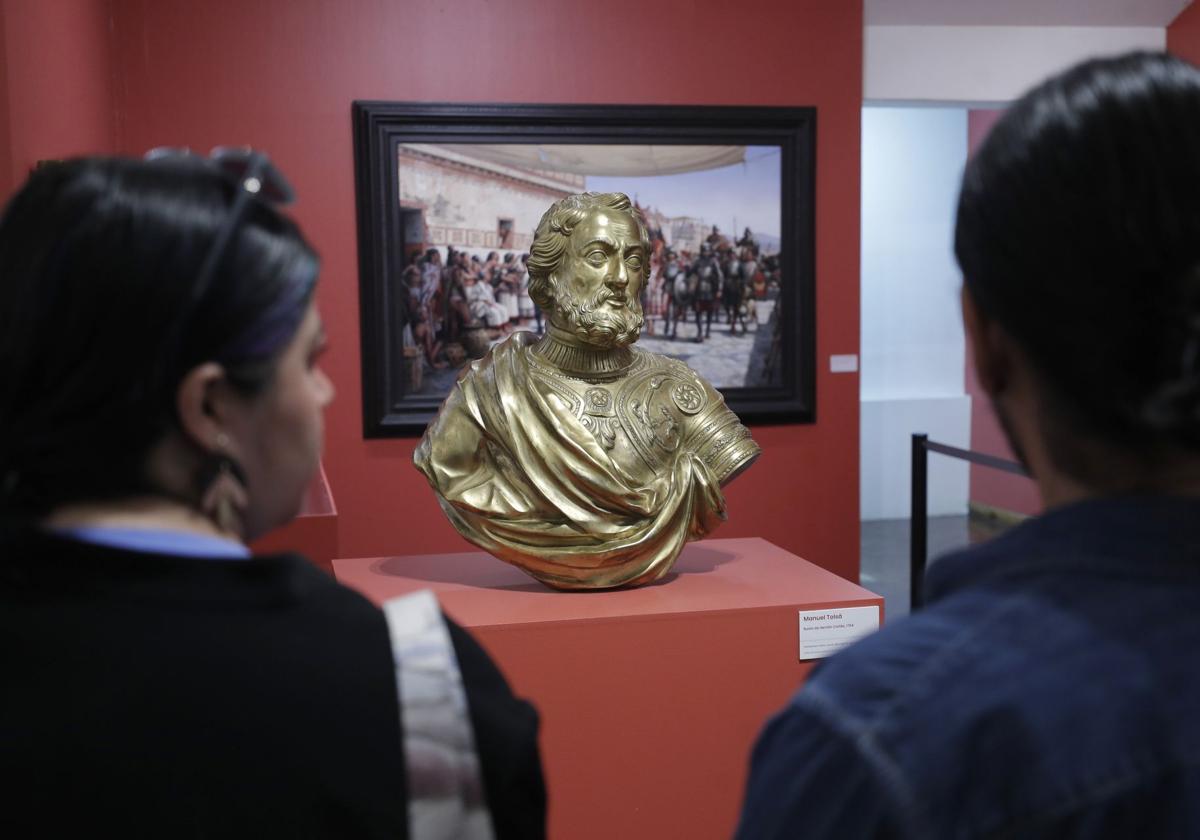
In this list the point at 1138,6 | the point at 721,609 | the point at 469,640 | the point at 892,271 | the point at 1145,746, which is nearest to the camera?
the point at 1145,746

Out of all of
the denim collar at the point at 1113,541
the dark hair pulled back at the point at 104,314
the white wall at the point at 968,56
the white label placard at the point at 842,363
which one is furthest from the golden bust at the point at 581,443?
the white wall at the point at 968,56

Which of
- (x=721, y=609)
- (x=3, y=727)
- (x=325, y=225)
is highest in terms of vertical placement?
(x=325, y=225)

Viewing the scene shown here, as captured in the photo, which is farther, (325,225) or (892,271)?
(892,271)

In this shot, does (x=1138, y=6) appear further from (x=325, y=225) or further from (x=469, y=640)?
(x=469, y=640)

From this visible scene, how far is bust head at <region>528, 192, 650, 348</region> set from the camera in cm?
396

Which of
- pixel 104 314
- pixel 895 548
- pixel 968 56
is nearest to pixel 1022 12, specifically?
pixel 968 56

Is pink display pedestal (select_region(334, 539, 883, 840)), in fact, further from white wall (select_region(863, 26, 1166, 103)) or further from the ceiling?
the ceiling

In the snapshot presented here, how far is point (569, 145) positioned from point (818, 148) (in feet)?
4.16

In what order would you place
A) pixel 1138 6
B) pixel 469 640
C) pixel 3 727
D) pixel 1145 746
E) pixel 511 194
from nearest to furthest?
pixel 1145 746
pixel 3 727
pixel 469 640
pixel 511 194
pixel 1138 6

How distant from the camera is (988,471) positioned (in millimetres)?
9344

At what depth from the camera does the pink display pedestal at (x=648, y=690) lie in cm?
363

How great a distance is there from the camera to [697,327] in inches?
251

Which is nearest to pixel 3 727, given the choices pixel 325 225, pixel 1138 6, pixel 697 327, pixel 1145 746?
pixel 1145 746

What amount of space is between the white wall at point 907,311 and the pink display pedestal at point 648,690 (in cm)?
538
